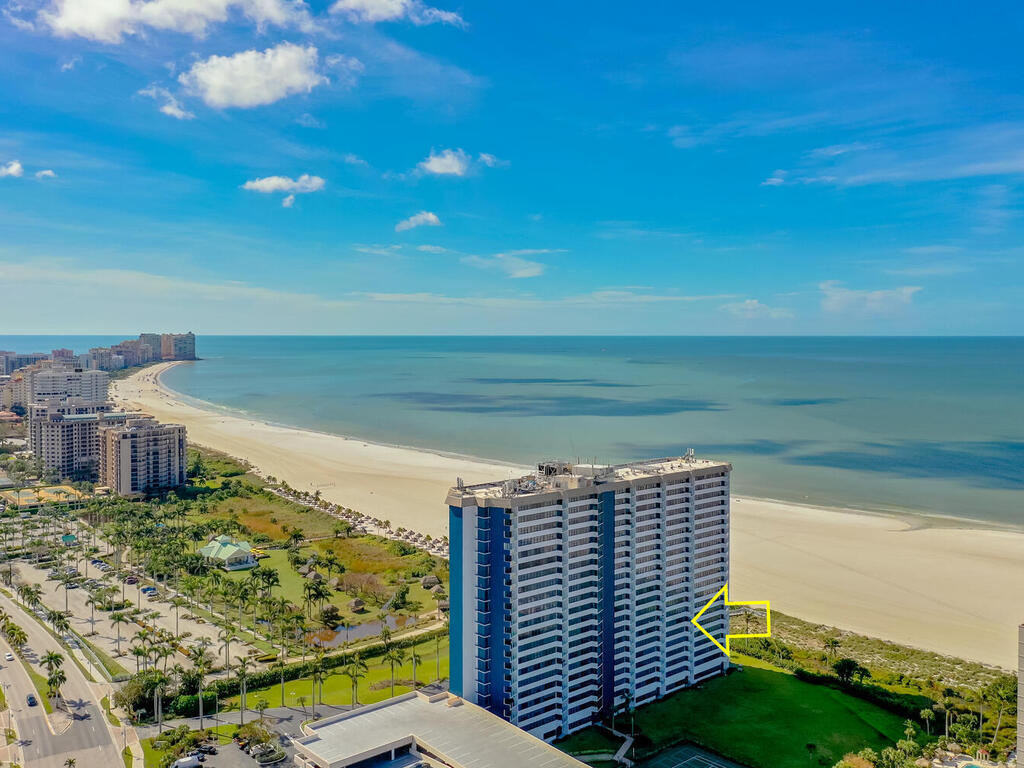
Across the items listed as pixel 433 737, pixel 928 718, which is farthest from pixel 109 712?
pixel 928 718

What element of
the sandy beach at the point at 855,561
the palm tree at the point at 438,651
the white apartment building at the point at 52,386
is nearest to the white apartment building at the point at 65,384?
the white apartment building at the point at 52,386

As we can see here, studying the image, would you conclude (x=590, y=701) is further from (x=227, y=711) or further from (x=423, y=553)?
(x=423, y=553)

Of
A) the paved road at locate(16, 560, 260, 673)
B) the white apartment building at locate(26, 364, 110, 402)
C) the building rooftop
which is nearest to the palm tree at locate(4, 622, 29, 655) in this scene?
the paved road at locate(16, 560, 260, 673)

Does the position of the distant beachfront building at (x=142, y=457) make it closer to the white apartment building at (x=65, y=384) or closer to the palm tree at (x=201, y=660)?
the palm tree at (x=201, y=660)

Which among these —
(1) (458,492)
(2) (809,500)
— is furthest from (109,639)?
(2) (809,500)

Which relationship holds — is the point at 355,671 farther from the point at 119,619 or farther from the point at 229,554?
the point at 229,554
